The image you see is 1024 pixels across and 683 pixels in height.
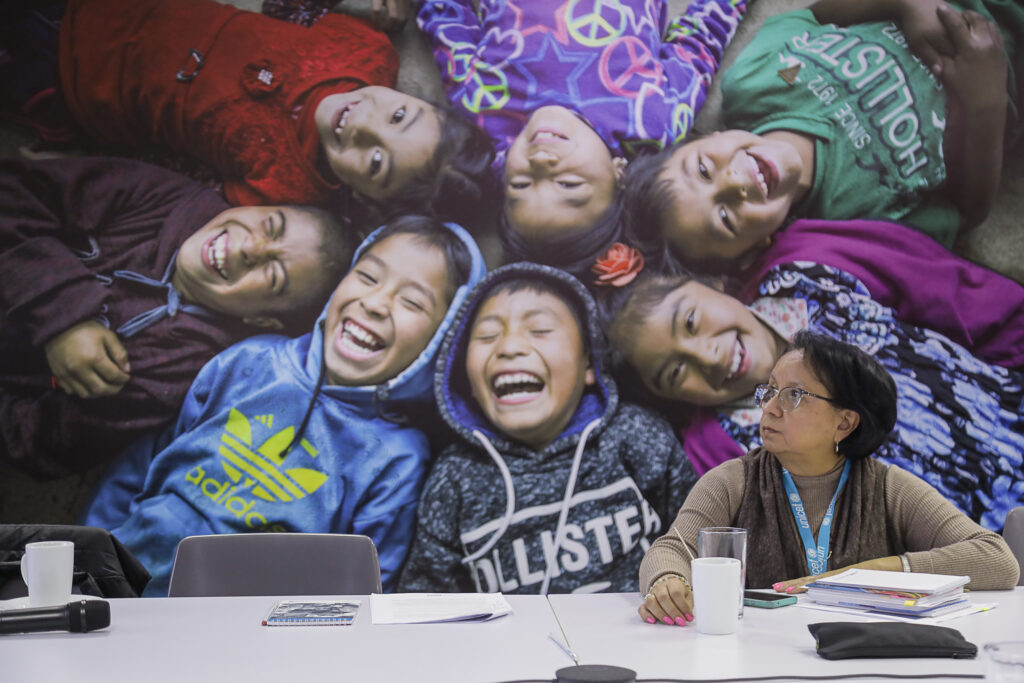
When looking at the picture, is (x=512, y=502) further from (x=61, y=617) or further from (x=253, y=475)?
(x=61, y=617)

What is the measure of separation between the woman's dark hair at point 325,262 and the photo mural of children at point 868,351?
0.99 metres

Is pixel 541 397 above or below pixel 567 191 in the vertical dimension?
below

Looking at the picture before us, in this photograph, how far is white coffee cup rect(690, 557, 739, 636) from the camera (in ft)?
4.78

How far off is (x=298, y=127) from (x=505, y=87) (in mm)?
766

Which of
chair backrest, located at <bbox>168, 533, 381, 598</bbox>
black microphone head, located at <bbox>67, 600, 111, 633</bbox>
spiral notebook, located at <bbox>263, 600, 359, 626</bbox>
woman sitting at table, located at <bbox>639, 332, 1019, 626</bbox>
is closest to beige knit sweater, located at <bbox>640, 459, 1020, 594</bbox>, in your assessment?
woman sitting at table, located at <bbox>639, 332, 1019, 626</bbox>

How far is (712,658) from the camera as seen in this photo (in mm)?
1318

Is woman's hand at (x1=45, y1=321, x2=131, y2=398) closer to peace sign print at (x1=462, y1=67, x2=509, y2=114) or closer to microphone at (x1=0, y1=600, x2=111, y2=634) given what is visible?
peace sign print at (x1=462, y1=67, x2=509, y2=114)

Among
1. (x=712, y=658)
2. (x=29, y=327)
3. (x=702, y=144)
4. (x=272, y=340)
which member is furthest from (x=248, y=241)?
(x=712, y=658)

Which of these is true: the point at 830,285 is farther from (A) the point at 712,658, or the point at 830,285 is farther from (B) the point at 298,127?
(A) the point at 712,658

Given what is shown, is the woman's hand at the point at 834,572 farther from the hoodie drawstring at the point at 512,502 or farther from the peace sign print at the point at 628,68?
the peace sign print at the point at 628,68

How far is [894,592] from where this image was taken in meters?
1.58

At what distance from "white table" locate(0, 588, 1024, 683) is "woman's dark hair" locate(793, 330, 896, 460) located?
0.44 meters

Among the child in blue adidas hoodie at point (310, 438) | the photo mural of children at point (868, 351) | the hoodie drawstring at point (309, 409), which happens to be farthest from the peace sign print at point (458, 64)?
the hoodie drawstring at point (309, 409)

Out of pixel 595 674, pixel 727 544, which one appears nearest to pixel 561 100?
pixel 727 544
